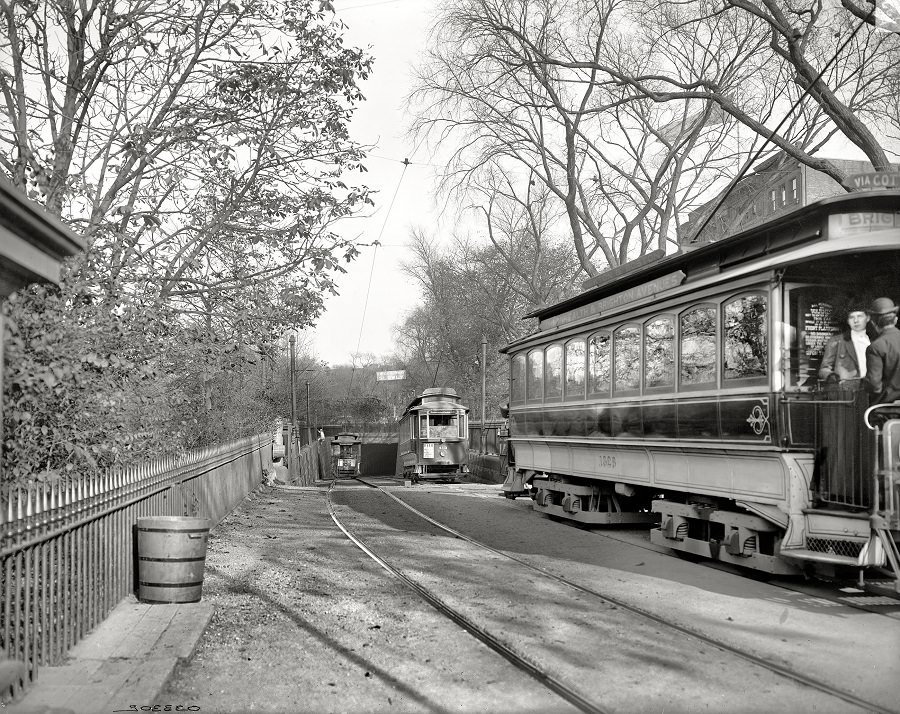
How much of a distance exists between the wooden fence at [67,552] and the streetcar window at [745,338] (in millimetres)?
6387

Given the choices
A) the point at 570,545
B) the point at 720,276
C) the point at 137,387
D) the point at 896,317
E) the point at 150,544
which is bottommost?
the point at 570,545

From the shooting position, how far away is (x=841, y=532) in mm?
8383

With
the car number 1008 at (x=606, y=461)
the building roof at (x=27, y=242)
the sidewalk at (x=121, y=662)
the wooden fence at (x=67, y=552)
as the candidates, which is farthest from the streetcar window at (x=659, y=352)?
the building roof at (x=27, y=242)

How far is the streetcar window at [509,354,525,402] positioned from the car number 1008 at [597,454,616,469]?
402 cm

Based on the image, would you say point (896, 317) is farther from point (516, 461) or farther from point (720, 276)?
point (516, 461)

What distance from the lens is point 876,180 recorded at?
30.0 feet

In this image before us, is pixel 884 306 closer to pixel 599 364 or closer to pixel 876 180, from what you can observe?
pixel 876 180

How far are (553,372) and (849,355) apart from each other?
7522 millimetres

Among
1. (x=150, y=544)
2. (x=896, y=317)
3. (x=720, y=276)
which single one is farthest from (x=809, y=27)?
(x=150, y=544)

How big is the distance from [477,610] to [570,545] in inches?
196

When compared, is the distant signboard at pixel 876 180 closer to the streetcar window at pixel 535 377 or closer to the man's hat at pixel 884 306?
the man's hat at pixel 884 306

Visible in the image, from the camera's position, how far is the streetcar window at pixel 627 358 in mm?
12617

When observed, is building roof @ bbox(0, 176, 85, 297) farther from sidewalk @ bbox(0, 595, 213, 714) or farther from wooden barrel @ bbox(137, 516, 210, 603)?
wooden barrel @ bbox(137, 516, 210, 603)

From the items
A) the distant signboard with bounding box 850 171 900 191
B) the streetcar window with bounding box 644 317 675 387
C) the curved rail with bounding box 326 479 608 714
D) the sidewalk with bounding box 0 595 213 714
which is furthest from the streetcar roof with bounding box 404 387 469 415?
the sidewalk with bounding box 0 595 213 714
